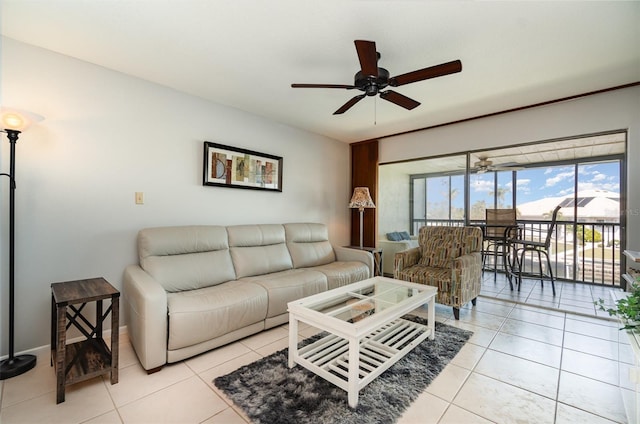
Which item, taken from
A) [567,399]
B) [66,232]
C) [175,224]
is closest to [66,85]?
[66,232]

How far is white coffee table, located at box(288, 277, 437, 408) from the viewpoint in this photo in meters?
1.65

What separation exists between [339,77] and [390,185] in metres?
2.63

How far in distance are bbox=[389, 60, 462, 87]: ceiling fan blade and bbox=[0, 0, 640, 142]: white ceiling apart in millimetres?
329

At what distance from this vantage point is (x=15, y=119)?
5.98ft

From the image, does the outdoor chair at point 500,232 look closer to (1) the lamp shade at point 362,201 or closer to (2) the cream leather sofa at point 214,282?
(1) the lamp shade at point 362,201

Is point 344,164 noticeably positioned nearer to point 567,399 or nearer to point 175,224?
point 175,224

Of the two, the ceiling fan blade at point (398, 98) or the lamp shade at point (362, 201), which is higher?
the ceiling fan blade at point (398, 98)

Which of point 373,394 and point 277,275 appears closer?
point 373,394

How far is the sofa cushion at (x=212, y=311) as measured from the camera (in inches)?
77.0

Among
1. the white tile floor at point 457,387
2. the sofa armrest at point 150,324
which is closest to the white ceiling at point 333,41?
the sofa armrest at point 150,324

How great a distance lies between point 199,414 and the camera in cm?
151

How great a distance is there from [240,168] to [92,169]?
1.44m

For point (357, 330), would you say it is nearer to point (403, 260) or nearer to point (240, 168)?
point (403, 260)

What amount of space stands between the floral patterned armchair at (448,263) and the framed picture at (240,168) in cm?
196
